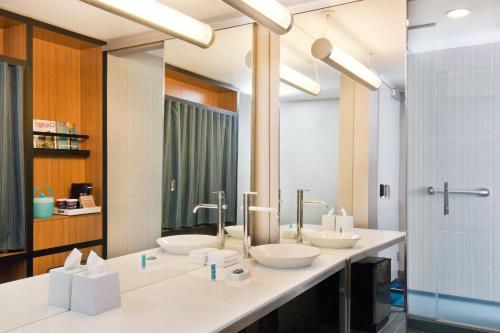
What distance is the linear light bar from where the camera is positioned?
2783 mm

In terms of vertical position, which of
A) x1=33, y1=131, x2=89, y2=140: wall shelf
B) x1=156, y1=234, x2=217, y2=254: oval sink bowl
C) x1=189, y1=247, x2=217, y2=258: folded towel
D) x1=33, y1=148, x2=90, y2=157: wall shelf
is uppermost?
x1=33, y1=131, x2=89, y2=140: wall shelf

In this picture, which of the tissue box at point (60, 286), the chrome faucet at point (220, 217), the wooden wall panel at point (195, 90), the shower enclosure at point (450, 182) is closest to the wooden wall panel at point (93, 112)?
the tissue box at point (60, 286)

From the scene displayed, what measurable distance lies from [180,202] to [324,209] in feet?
3.77

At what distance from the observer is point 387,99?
2.60 meters

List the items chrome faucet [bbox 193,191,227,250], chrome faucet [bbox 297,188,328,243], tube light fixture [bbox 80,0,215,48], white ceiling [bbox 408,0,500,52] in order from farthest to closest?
1. chrome faucet [bbox 297,188,328,243]
2. chrome faucet [bbox 193,191,227,250]
3. white ceiling [bbox 408,0,500,52]
4. tube light fixture [bbox 80,0,215,48]

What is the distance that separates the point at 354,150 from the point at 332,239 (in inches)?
24.1

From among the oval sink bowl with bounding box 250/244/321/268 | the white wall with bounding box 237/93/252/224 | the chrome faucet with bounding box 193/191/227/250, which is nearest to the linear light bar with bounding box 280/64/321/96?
the white wall with bounding box 237/93/252/224

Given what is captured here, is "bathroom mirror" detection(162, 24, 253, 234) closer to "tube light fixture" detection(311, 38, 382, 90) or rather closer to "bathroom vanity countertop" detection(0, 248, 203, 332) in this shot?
"bathroom vanity countertop" detection(0, 248, 203, 332)

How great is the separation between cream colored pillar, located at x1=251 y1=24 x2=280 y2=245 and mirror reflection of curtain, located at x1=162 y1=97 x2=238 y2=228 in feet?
1.06

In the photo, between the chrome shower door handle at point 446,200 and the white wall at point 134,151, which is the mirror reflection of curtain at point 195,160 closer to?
the white wall at point 134,151

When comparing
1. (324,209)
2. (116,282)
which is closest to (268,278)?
(116,282)

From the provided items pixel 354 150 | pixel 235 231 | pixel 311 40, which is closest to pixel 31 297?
pixel 235 231

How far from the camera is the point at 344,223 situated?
274 cm

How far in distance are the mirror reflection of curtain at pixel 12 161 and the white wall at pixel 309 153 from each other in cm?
190
